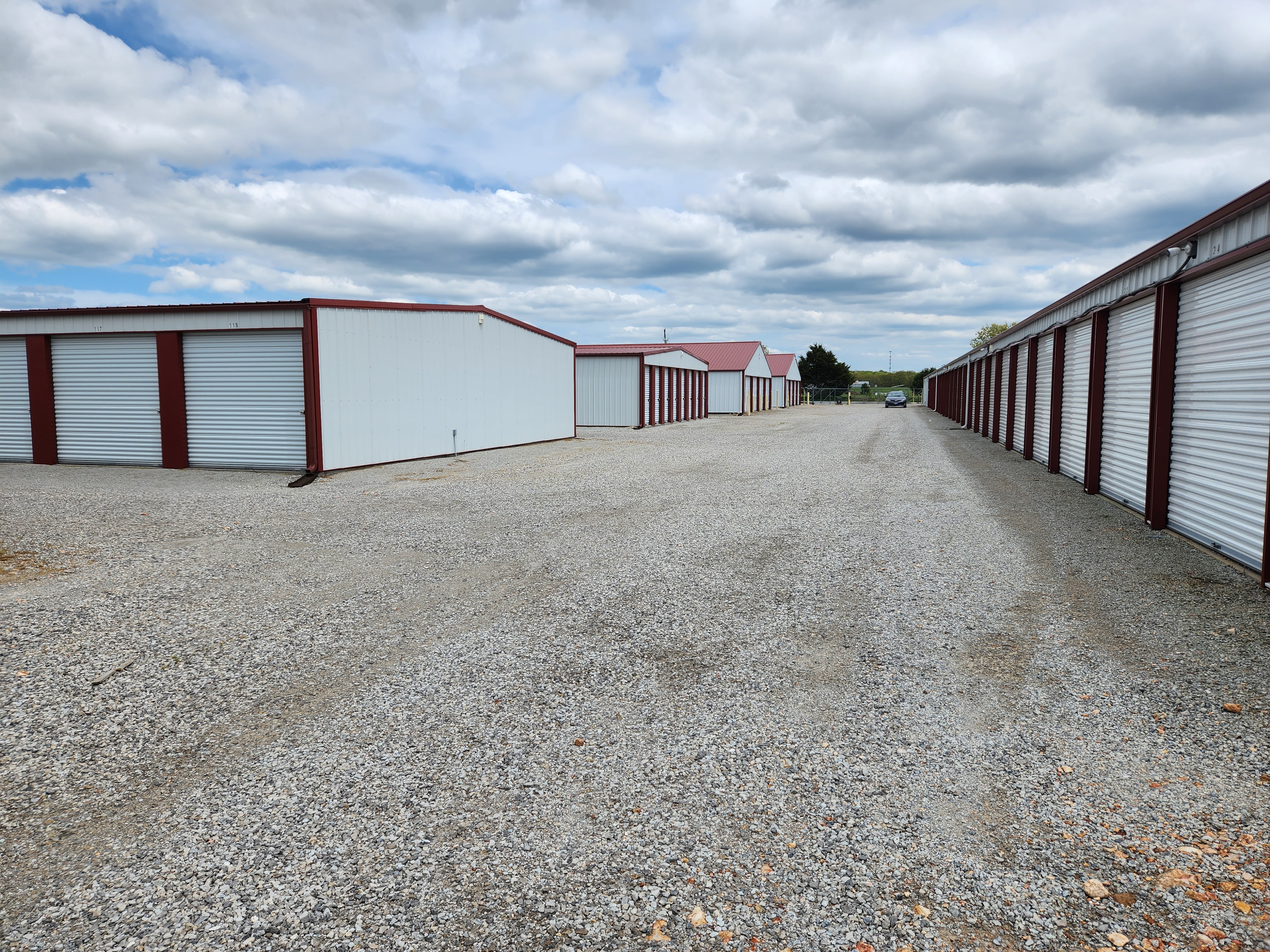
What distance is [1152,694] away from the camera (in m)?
4.73

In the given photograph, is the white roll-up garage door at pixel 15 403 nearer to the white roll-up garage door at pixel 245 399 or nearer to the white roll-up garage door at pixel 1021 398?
the white roll-up garage door at pixel 245 399

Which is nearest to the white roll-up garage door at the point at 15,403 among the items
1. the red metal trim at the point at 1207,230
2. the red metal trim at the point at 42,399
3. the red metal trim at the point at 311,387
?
the red metal trim at the point at 42,399

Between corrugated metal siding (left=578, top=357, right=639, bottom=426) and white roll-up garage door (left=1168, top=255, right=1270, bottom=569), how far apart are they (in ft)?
87.9

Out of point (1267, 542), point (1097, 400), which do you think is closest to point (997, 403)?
point (1097, 400)

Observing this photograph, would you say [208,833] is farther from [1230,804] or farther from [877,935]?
[1230,804]

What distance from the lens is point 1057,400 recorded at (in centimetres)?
1653

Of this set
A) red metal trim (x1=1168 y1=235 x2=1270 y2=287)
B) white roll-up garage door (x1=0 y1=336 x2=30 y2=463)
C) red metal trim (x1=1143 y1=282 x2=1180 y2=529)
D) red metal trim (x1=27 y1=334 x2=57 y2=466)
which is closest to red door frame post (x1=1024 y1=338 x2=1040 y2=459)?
red metal trim (x1=1143 y1=282 x2=1180 y2=529)

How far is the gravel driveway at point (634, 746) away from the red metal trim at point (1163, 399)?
114 centimetres

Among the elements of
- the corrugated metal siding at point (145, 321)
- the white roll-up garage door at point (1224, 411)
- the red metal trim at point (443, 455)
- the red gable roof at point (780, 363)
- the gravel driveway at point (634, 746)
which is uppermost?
the red gable roof at point (780, 363)

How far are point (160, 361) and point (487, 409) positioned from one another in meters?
8.16

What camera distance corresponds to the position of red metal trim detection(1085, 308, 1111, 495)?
43.1 feet

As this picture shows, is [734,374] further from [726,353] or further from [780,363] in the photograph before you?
[780,363]

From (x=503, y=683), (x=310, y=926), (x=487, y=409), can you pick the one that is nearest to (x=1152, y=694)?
(x=503, y=683)

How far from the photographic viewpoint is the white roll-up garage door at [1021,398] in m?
20.5
